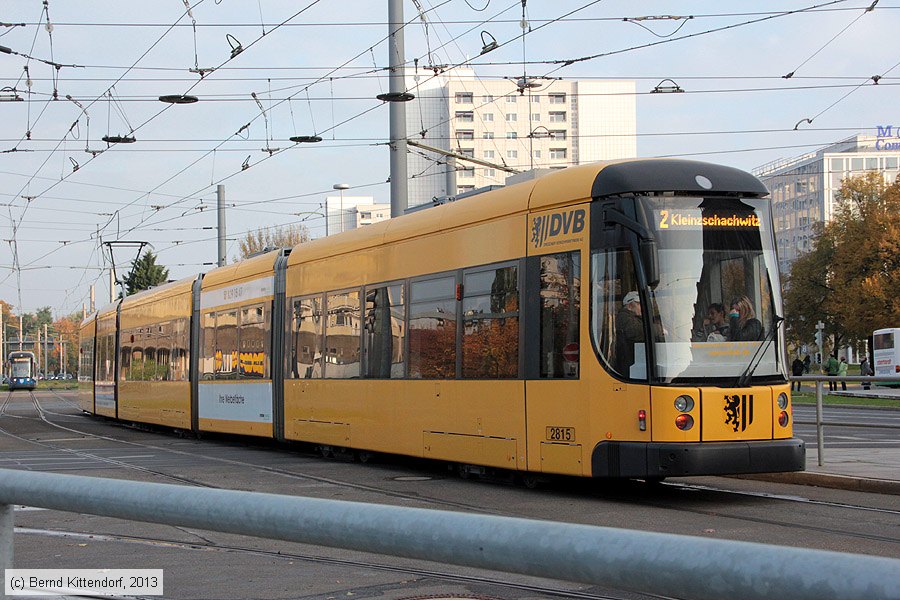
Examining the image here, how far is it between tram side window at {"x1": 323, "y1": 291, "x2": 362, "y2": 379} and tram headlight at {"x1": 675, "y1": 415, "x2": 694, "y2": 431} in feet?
21.0

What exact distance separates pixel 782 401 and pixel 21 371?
84.1 metres

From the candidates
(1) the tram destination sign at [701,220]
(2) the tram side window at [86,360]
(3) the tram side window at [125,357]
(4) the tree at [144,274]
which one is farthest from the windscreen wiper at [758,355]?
(4) the tree at [144,274]

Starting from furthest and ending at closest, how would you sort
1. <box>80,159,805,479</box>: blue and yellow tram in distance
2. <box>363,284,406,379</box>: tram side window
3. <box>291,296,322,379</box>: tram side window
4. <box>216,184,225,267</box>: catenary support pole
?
1. <box>216,184,225,267</box>: catenary support pole
2. <box>291,296,322,379</box>: tram side window
3. <box>363,284,406,379</box>: tram side window
4. <box>80,159,805,479</box>: blue and yellow tram in distance

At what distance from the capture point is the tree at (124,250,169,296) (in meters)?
55.5

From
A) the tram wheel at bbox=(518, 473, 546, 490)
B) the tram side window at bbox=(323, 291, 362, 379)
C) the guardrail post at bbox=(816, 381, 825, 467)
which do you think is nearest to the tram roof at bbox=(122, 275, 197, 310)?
the tram side window at bbox=(323, 291, 362, 379)

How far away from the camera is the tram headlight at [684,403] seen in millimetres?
10914

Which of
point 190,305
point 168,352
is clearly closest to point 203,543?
point 190,305

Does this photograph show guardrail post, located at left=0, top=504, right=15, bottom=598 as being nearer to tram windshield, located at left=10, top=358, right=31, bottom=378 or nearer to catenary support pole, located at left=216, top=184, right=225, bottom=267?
catenary support pole, located at left=216, top=184, right=225, bottom=267

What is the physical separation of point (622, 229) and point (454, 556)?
9.46m

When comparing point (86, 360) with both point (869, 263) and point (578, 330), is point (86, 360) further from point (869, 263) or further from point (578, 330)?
point (869, 263)

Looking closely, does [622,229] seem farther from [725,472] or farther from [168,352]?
[168,352]

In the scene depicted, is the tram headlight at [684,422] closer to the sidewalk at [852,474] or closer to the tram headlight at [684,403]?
the tram headlight at [684,403]

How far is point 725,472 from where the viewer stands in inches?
432

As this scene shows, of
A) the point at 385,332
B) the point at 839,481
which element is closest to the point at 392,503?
the point at 385,332
